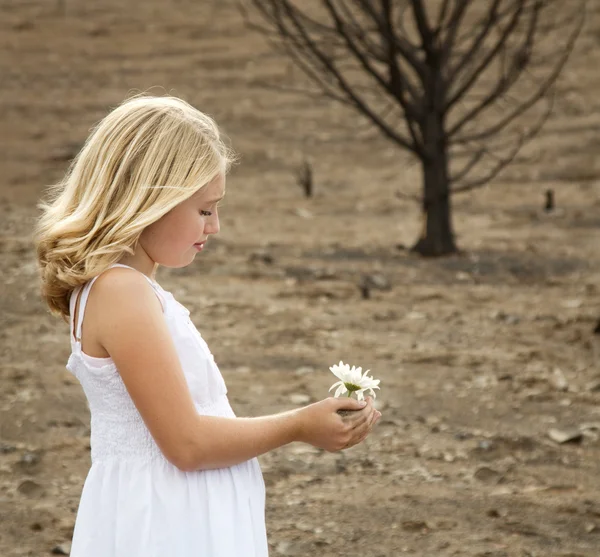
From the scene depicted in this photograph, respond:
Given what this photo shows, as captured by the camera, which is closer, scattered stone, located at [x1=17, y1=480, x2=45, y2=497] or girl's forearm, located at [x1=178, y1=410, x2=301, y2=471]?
girl's forearm, located at [x1=178, y1=410, x2=301, y2=471]

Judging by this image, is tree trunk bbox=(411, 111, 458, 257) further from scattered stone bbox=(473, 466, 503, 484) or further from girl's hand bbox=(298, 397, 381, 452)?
girl's hand bbox=(298, 397, 381, 452)

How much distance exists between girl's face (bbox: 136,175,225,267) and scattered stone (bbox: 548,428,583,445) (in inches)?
125

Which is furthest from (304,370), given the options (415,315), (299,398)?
(415,315)

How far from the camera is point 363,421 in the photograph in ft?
6.35

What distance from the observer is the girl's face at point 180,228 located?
1.88m

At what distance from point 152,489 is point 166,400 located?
0.21 m

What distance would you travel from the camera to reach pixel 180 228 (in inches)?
74.7

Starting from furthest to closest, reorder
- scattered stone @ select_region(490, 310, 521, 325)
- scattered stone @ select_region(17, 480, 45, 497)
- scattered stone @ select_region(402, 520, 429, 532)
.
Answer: scattered stone @ select_region(490, 310, 521, 325)
scattered stone @ select_region(17, 480, 45, 497)
scattered stone @ select_region(402, 520, 429, 532)

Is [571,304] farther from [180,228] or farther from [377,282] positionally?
[180,228]

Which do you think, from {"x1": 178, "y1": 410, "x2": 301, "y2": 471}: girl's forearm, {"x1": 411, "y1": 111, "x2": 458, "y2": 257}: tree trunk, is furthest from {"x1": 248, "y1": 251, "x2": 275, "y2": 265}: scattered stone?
{"x1": 178, "y1": 410, "x2": 301, "y2": 471}: girl's forearm

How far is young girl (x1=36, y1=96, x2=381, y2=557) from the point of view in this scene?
1810mm

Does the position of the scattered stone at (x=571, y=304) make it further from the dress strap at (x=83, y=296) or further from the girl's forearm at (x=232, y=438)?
the dress strap at (x=83, y=296)

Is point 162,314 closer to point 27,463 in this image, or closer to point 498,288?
point 27,463

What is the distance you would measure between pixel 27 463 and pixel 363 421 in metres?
2.94
